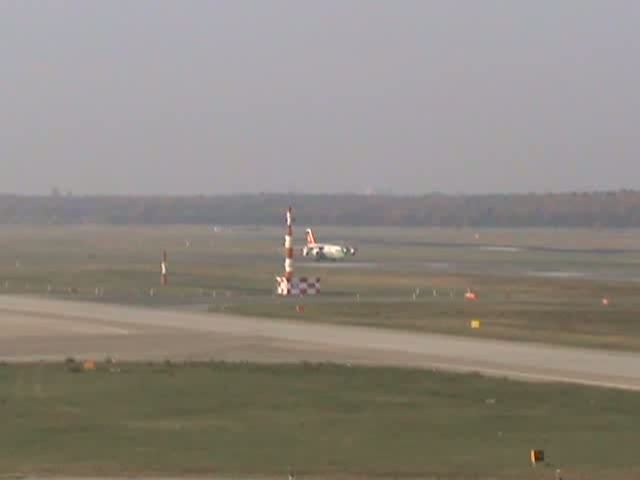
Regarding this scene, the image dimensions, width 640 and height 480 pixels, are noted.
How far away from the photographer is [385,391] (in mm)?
35781

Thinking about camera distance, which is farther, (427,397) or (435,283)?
(435,283)

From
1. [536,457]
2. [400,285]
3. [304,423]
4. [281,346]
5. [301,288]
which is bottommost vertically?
[536,457]

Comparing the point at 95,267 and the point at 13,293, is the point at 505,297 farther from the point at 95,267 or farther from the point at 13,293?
the point at 95,267

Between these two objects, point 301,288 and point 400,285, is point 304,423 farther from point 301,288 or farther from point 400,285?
point 400,285

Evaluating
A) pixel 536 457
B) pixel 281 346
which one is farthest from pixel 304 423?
pixel 281 346

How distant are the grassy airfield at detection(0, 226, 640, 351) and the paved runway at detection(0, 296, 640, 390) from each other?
319 centimetres

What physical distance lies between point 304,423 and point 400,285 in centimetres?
5402

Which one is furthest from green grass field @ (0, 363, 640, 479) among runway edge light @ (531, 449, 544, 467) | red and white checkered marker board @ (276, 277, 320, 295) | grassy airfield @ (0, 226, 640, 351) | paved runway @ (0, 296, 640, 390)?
red and white checkered marker board @ (276, 277, 320, 295)

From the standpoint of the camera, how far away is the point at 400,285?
83.6m

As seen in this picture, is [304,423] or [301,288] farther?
[301,288]

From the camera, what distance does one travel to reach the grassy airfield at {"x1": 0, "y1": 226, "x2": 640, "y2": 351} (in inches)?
2303

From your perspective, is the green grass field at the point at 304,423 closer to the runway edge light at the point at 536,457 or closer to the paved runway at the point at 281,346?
the runway edge light at the point at 536,457

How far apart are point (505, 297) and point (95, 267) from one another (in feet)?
127

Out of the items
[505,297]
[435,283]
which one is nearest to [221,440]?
[505,297]
